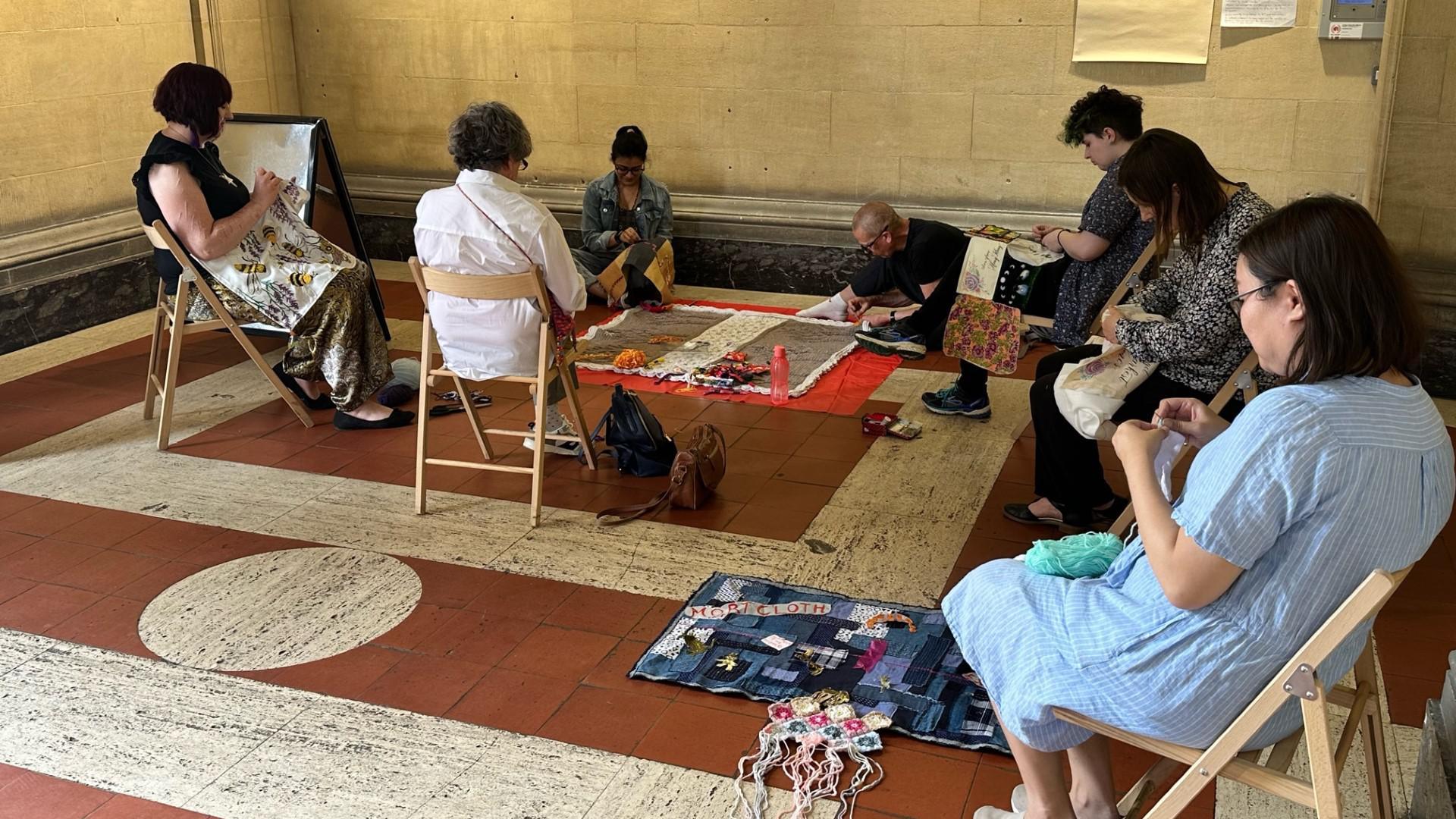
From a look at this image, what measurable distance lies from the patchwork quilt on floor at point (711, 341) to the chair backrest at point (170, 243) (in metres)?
1.67

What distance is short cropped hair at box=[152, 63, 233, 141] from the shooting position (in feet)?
15.3

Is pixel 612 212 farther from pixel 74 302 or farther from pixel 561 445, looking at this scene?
pixel 74 302

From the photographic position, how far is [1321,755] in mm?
1902

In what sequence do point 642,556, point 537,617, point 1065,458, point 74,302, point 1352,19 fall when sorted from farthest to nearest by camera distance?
point 74,302, point 1352,19, point 1065,458, point 642,556, point 537,617

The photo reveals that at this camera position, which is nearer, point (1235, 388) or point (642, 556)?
point (1235, 388)

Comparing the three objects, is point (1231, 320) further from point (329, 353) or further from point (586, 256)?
point (586, 256)

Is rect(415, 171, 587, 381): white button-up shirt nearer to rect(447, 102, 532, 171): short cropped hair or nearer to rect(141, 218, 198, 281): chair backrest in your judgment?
rect(447, 102, 532, 171): short cropped hair

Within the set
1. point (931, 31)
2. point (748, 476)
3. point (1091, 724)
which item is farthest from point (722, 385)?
point (1091, 724)

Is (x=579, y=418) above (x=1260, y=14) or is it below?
below

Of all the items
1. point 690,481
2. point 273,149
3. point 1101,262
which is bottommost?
point 690,481

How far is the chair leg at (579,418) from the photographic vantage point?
439 centimetres

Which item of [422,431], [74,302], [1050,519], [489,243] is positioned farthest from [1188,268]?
[74,302]

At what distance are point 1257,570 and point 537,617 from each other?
6.94 ft

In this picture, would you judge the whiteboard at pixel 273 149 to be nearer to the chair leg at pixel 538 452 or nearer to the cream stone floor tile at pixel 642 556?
the chair leg at pixel 538 452
